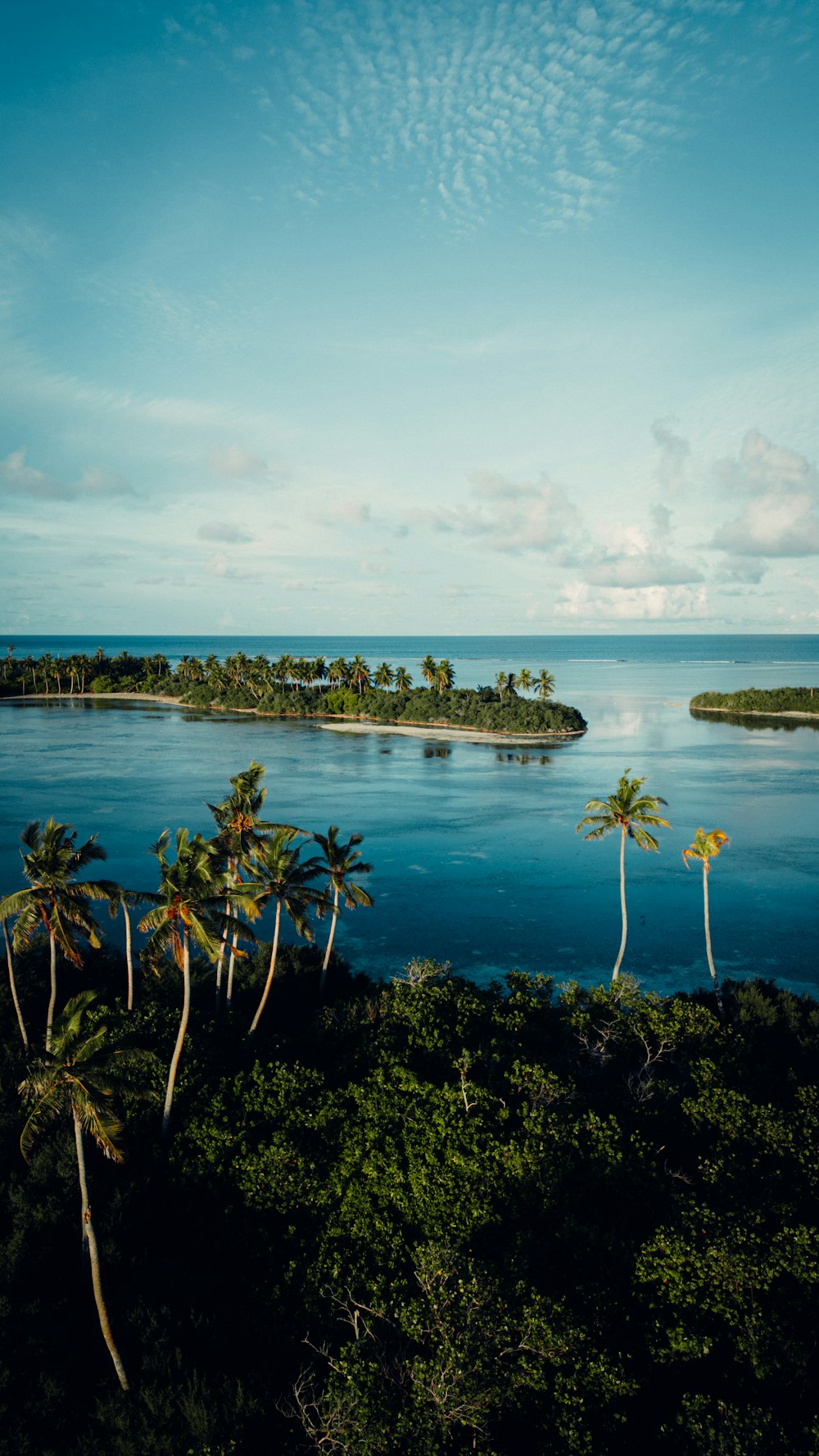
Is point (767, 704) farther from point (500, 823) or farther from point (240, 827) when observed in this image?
point (240, 827)

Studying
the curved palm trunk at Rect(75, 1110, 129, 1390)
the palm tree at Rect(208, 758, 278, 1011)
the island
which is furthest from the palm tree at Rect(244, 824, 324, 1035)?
the island

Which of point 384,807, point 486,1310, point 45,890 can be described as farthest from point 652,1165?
point 384,807

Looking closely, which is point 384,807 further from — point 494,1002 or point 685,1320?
point 685,1320

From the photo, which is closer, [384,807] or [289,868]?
[289,868]

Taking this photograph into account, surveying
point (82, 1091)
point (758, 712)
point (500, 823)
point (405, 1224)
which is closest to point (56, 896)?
point (82, 1091)

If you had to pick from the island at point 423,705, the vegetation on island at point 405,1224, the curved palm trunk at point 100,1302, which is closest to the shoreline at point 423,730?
the island at point 423,705

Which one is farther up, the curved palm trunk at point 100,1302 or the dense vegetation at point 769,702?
the dense vegetation at point 769,702

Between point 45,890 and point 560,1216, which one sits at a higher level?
point 45,890

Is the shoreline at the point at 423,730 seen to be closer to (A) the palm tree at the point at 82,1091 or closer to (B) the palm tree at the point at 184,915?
(B) the palm tree at the point at 184,915
